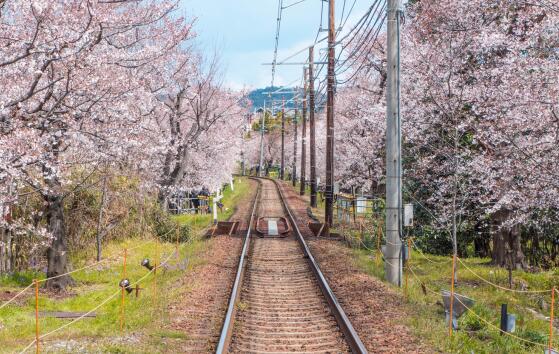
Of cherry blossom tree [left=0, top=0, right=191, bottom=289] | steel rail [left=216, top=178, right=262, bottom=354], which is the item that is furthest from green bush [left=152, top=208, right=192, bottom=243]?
steel rail [left=216, top=178, right=262, bottom=354]

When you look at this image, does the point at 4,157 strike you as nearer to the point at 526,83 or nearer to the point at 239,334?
the point at 239,334

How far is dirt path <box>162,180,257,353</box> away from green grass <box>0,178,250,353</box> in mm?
197

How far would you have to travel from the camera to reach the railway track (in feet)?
28.2

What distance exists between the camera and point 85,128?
13258 millimetres

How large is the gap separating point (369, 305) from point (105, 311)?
5.36m

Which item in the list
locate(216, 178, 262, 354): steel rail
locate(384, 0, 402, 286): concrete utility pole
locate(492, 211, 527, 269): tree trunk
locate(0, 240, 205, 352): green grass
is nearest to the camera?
locate(216, 178, 262, 354): steel rail

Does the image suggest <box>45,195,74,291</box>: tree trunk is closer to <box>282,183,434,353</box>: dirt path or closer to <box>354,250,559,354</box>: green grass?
<box>282,183,434,353</box>: dirt path

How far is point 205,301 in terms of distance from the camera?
11633mm

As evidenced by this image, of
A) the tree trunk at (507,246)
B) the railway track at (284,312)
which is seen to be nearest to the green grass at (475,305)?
the tree trunk at (507,246)

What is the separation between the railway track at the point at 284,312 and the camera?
338 inches

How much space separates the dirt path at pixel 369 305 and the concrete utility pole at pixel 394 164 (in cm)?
66

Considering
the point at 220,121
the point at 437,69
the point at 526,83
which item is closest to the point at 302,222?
the point at 220,121

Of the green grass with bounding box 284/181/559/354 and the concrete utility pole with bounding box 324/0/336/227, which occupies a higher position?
the concrete utility pole with bounding box 324/0/336/227

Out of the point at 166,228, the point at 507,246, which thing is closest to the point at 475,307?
the point at 507,246
